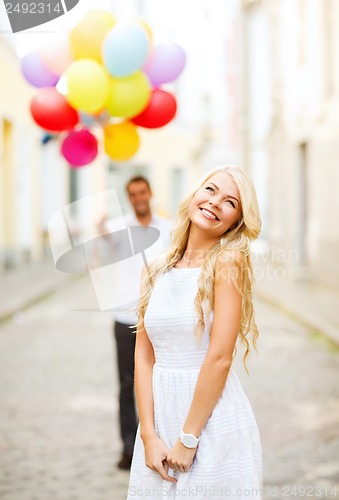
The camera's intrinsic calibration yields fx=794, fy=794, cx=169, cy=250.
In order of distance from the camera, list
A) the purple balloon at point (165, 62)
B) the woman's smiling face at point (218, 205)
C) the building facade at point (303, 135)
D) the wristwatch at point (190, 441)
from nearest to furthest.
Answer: the wristwatch at point (190, 441)
the woman's smiling face at point (218, 205)
the purple balloon at point (165, 62)
the building facade at point (303, 135)

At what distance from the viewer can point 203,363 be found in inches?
94.7

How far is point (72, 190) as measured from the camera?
2855cm

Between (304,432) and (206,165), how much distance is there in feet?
93.0

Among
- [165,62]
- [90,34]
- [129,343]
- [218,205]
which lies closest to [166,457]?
[218,205]

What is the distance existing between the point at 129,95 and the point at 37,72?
0.76 metres

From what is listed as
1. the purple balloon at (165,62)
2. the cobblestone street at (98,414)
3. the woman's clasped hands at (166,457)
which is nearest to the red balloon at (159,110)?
the purple balloon at (165,62)

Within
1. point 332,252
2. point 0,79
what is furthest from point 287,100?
point 0,79

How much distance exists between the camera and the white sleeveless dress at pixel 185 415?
2430 mm

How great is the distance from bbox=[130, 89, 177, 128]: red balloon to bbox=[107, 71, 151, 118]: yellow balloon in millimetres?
56

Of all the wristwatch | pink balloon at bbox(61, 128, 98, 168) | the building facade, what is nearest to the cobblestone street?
pink balloon at bbox(61, 128, 98, 168)

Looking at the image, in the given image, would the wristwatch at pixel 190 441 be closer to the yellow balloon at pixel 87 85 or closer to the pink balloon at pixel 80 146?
the yellow balloon at pixel 87 85

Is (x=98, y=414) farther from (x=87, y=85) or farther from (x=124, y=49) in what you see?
(x=124, y=49)

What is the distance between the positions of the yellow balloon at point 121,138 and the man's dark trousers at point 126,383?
1568mm

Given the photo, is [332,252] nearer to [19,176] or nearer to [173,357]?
[19,176]
